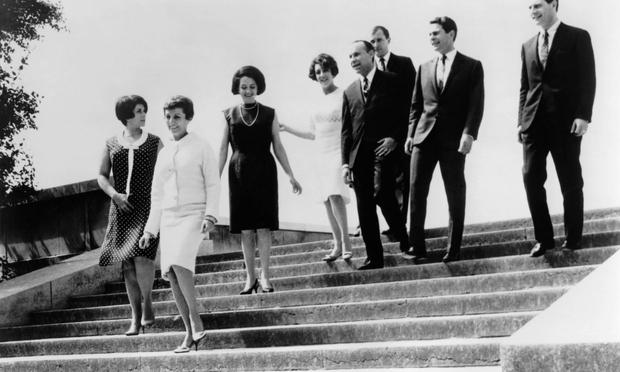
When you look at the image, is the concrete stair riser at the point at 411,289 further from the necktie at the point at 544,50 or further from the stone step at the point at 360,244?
the necktie at the point at 544,50

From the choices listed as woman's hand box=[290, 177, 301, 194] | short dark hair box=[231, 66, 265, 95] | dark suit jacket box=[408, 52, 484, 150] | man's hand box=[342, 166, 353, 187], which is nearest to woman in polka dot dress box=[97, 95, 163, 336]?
short dark hair box=[231, 66, 265, 95]

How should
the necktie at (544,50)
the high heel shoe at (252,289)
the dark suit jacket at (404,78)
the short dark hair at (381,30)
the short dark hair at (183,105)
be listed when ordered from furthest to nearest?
the short dark hair at (381,30) → the dark suit jacket at (404,78) → the high heel shoe at (252,289) → the necktie at (544,50) → the short dark hair at (183,105)

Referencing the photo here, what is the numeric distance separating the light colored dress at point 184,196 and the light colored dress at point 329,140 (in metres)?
2.07

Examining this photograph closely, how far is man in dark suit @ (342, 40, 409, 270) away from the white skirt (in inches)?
74.4

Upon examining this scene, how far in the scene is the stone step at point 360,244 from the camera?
24.9 ft

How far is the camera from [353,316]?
6449 mm

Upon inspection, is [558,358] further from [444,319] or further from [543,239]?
[543,239]

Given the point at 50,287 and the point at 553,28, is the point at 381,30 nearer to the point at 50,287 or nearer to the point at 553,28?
the point at 553,28

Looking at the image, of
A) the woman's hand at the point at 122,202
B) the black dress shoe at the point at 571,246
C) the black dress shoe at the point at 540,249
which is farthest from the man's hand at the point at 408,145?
the woman's hand at the point at 122,202

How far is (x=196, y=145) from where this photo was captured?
21.5 feet

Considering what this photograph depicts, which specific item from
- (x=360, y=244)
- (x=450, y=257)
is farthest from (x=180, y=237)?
(x=360, y=244)

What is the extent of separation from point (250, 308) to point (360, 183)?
1.50 metres

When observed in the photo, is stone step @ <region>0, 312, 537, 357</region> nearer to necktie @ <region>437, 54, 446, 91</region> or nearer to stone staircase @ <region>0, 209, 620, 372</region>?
stone staircase @ <region>0, 209, 620, 372</region>

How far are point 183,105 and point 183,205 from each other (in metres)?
0.80
